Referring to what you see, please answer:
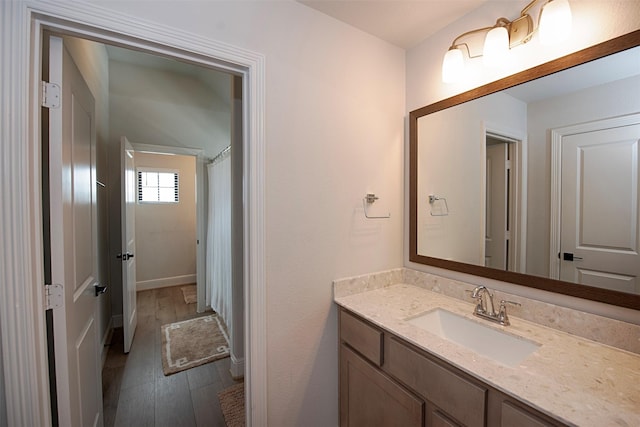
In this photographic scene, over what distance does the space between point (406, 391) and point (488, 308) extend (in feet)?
2.01

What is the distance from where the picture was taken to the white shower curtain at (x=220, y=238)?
2803 millimetres

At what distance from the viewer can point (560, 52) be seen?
3.81 feet

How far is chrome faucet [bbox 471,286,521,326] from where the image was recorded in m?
1.25

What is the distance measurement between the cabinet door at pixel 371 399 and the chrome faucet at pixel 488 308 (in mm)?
527

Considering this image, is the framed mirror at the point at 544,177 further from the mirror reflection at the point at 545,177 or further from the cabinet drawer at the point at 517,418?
the cabinet drawer at the point at 517,418

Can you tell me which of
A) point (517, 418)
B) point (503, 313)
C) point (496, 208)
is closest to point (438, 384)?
point (517, 418)

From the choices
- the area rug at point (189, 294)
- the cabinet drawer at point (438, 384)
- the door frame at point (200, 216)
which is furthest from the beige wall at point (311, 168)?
the area rug at point (189, 294)

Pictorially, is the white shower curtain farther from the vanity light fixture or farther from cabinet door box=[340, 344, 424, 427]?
the vanity light fixture

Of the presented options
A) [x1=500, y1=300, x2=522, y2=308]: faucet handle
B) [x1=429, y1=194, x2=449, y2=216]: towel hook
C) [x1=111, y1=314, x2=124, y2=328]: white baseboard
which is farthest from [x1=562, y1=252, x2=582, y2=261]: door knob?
[x1=111, y1=314, x2=124, y2=328]: white baseboard

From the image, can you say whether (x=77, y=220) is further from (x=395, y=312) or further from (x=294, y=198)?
(x=395, y=312)

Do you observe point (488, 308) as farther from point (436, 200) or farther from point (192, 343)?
point (192, 343)

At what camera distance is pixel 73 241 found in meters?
1.20

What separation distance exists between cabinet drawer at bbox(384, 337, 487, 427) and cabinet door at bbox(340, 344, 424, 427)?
7 centimetres

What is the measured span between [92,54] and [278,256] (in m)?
2.28
